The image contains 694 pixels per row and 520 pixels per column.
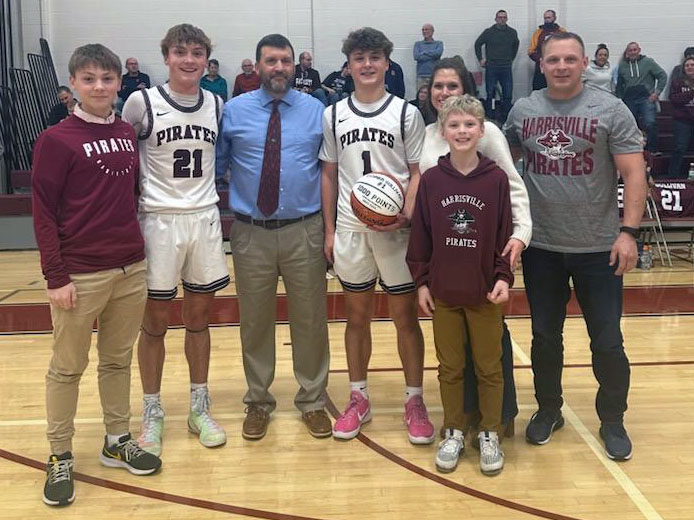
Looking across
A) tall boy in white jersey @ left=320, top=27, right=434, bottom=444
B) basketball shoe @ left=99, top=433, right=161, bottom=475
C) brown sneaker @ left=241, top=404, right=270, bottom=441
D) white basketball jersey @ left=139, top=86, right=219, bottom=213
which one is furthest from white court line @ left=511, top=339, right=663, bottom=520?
white basketball jersey @ left=139, top=86, right=219, bottom=213

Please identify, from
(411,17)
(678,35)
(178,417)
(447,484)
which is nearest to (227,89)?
(411,17)

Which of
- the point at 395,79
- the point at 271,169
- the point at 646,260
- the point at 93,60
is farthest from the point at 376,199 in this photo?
the point at 395,79

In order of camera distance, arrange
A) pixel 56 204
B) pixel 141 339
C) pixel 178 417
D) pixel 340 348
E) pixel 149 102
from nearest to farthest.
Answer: pixel 56 204
pixel 149 102
pixel 141 339
pixel 178 417
pixel 340 348

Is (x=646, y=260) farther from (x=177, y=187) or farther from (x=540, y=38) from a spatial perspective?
(x=177, y=187)

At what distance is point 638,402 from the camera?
361 centimetres

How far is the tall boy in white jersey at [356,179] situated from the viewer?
3006 mm

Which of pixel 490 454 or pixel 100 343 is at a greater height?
pixel 100 343

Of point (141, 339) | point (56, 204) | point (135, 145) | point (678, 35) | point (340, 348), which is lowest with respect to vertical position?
point (340, 348)

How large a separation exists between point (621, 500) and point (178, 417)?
206 centimetres

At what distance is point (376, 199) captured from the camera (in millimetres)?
2865

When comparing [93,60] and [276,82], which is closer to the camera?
[93,60]

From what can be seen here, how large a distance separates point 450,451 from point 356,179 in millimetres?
1205

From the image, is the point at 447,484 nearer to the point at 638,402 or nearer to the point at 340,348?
the point at 638,402

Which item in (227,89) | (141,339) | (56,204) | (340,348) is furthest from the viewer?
(227,89)
